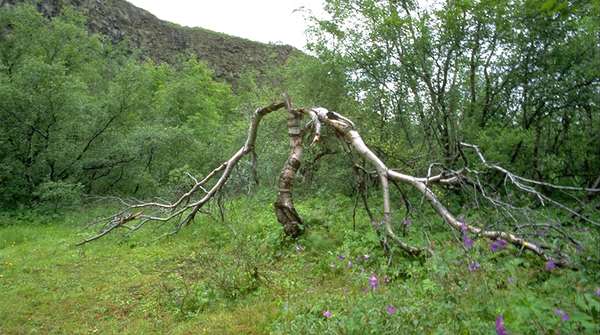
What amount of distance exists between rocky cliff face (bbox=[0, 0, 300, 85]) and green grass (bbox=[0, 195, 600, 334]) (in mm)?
22430

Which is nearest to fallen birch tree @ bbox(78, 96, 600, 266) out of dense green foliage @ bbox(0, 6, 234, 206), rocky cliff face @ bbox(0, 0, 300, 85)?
dense green foliage @ bbox(0, 6, 234, 206)

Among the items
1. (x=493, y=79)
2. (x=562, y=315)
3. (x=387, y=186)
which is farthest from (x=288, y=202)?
(x=493, y=79)

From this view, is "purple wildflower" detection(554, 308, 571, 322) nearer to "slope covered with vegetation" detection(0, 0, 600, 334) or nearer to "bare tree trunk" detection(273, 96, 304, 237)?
"slope covered with vegetation" detection(0, 0, 600, 334)

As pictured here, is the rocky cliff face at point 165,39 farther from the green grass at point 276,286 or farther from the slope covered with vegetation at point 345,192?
the green grass at point 276,286

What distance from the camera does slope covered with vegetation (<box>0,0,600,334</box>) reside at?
3.41 metres

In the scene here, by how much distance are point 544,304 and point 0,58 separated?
1841 cm

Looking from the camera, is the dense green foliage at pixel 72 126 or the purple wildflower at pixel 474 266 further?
the dense green foliage at pixel 72 126

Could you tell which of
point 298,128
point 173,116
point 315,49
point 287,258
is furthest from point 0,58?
point 287,258

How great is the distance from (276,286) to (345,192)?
21.6 feet

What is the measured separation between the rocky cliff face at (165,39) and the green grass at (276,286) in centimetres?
→ 2243

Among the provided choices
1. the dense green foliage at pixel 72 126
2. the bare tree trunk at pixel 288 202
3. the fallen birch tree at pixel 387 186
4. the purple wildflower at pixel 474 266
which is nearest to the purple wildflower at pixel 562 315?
the purple wildflower at pixel 474 266

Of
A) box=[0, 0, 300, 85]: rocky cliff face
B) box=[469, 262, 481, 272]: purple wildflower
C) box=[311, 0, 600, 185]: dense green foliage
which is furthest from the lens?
box=[0, 0, 300, 85]: rocky cliff face

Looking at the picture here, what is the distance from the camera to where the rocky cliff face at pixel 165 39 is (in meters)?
38.8

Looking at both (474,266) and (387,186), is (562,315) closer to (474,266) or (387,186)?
(474,266)
